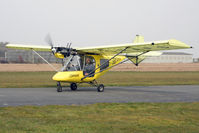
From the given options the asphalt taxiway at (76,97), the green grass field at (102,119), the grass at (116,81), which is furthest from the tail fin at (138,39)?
the green grass field at (102,119)

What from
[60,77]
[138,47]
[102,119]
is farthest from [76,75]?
[102,119]

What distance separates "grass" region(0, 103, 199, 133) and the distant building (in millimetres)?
118229

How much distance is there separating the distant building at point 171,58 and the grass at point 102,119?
388 feet

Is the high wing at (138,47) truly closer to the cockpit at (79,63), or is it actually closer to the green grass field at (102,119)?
the cockpit at (79,63)

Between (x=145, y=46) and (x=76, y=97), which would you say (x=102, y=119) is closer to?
(x=76, y=97)

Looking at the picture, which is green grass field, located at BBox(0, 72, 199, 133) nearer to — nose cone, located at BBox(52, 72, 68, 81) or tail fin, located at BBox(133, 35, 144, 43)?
nose cone, located at BBox(52, 72, 68, 81)

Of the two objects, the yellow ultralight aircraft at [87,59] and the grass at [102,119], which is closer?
the grass at [102,119]

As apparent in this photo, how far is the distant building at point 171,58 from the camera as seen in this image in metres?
132

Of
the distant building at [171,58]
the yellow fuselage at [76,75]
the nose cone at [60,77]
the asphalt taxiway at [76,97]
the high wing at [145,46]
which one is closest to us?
the asphalt taxiway at [76,97]

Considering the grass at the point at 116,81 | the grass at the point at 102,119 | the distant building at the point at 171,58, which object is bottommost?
the grass at the point at 102,119

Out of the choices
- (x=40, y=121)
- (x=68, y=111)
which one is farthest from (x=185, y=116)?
(x=40, y=121)

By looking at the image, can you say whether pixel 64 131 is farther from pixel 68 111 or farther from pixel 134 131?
pixel 68 111

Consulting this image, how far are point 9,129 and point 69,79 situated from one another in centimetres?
1233

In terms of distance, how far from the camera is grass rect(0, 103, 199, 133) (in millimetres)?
8914
